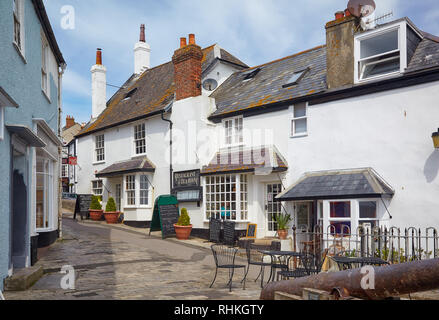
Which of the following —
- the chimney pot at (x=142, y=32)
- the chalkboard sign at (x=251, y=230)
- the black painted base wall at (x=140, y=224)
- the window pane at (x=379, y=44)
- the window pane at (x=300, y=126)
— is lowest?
the black painted base wall at (x=140, y=224)

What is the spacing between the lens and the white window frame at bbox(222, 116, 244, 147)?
16719mm

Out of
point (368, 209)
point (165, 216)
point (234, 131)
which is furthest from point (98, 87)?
point (368, 209)

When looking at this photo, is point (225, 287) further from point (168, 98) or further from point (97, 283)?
point (168, 98)

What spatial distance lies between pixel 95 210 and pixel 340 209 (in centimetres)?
1437

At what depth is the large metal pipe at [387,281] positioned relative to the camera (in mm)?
3404

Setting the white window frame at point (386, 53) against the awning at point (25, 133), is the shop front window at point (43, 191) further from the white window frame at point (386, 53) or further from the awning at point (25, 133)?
the white window frame at point (386, 53)

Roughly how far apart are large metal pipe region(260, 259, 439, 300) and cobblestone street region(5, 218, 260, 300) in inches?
140

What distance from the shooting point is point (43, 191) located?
13.4 metres

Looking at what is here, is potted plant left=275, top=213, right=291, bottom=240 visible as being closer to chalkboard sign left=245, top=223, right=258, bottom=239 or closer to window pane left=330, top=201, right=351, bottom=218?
chalkboard sign left=245, top=223, right=258, bottom=239

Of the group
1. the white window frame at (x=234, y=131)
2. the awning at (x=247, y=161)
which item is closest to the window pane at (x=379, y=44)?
the awning at (x=247, y=161)

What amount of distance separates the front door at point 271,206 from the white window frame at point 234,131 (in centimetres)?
214

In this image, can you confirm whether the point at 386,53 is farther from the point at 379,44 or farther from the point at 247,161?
the point at 247,161

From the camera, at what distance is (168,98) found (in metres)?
19.5

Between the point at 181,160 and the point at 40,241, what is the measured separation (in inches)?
278
